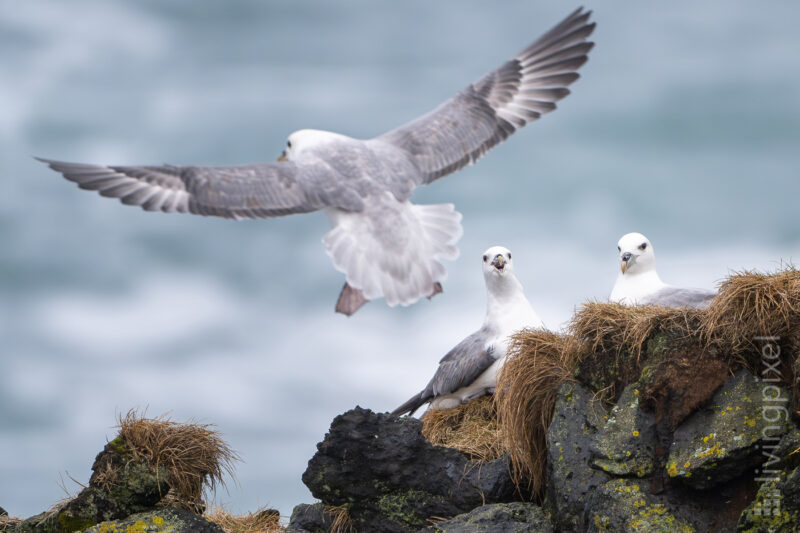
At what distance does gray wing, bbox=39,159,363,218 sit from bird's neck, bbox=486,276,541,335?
2041mm

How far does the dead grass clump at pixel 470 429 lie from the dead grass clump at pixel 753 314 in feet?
8.54

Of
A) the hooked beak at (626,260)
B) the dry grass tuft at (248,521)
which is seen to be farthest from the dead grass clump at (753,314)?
the dry grass tuft at (248,521)

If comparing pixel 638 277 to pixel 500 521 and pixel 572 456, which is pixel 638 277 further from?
pixel 500 521

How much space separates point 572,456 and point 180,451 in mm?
3656

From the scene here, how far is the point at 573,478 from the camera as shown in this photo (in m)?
7.29

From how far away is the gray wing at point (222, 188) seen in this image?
30.4 ft

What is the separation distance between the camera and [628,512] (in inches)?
271

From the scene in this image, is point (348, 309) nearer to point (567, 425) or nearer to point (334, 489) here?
point (334, 489)

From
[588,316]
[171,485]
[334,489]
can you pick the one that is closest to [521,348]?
[588,316]

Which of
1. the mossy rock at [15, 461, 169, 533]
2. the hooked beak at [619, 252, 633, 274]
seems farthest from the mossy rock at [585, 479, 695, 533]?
the mossy rock at [15, 461, 169, 533]

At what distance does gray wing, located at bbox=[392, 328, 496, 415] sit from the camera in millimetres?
10008

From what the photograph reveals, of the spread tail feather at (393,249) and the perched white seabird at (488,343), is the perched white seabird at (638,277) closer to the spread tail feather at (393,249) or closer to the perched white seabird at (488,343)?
the perched white seabird at (488,343)

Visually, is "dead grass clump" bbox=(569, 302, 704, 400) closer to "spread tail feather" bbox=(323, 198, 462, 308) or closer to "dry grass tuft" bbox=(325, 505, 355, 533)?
"spread tail feather" bbox=(323, 198, 462, 308)

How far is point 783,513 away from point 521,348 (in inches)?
108
